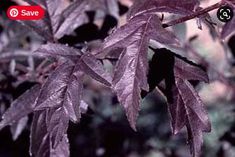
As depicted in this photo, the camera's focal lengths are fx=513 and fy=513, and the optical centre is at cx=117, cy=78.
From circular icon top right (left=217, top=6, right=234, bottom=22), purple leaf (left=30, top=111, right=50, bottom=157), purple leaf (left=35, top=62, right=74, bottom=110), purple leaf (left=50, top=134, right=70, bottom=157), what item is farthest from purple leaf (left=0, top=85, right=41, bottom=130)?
circular icon top right (left=217, top=6, right=234, bottom=22)

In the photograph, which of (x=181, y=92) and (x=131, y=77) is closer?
(x=131, y=77)

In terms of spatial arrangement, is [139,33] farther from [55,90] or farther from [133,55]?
[55,90]

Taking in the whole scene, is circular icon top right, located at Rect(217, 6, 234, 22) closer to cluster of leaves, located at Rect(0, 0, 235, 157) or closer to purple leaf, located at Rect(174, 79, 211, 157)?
cluster of leaves, located at Rect(0, 0, 235, 157)

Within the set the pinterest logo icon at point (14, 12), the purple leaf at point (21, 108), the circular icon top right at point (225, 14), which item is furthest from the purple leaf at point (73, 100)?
the pinterest logo icon at point (14, 12)

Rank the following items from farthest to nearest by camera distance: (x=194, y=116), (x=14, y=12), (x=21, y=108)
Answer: (x=14, y=12), (x=21, y=108), (x=194, y=116)

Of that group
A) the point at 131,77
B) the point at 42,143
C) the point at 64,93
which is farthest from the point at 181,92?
the point at 42,143

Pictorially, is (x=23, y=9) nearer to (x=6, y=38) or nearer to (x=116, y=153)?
(x=6, y=38)
